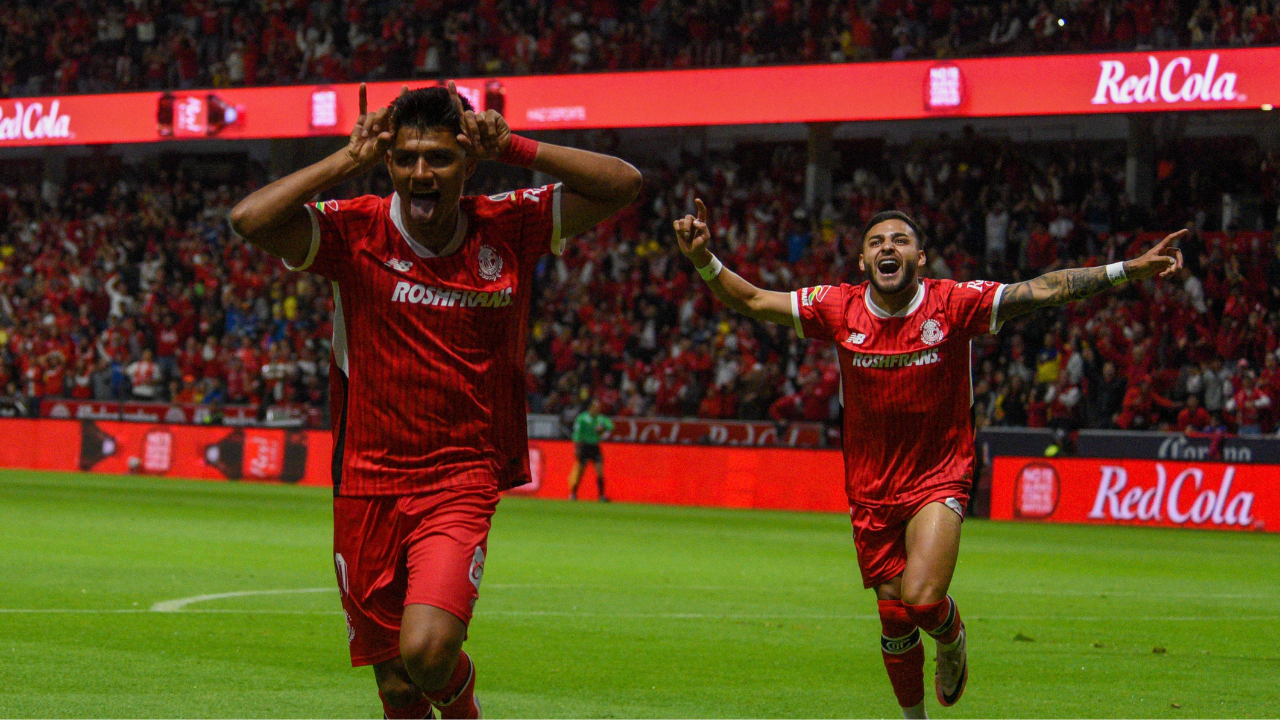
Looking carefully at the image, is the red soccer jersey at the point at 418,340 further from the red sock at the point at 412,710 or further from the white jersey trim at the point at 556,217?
the red sock at the point at 412,710

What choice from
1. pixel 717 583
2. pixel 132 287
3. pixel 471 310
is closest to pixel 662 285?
pixel 132 287

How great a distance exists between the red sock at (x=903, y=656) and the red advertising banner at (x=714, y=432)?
18015 mm

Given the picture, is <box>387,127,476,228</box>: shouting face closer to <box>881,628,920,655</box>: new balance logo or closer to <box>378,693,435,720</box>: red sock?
<box>378,693,435,720</box>: red sock

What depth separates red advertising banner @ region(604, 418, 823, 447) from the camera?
25.5 meters

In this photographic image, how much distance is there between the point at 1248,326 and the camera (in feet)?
83.2

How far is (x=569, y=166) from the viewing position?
17.8 feet

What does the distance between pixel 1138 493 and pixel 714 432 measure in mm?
6838

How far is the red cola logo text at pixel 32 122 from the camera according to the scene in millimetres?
37125

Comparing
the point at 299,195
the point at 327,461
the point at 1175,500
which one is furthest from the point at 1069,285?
the point at 327,461

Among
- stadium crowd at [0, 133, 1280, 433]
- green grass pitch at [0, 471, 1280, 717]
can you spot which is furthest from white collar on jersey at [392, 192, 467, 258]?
stadium crowd at [0, 133, 1280, 433]

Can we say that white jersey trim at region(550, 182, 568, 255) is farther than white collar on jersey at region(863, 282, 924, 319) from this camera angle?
No

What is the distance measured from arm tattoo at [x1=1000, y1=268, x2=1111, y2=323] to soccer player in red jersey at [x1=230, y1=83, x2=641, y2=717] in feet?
8.84

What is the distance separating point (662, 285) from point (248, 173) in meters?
13.6

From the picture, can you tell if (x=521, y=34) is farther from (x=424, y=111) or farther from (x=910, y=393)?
(x=424, y=111)
